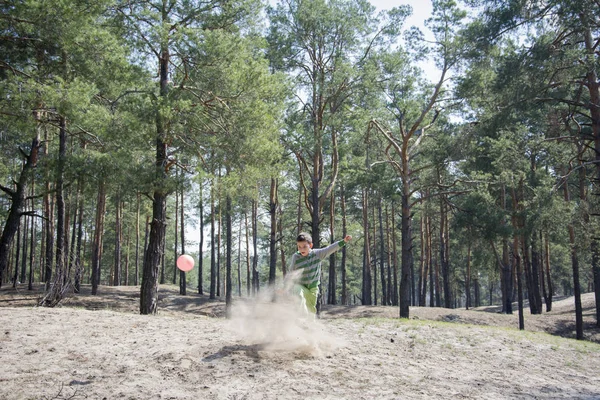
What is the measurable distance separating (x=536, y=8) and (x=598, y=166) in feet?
16.6

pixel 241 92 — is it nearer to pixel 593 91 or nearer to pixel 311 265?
pixel 311 265

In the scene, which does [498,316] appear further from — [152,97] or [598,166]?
[152,97]

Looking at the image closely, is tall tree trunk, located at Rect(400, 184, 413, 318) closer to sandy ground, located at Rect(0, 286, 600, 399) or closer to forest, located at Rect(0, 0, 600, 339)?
forest, located at Rect(0, 0, 600, 339)

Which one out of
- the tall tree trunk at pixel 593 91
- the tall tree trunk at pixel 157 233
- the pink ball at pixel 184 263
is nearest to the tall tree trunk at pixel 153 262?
the tall tree trunk at pixel 157 233

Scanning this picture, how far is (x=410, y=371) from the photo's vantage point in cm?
599

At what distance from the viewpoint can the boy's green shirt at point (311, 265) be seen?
6746mm

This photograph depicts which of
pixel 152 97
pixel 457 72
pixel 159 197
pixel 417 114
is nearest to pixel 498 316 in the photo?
pixel 417 114

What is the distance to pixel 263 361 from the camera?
5738 millimetres

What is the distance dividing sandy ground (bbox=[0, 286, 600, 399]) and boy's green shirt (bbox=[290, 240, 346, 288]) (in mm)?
586

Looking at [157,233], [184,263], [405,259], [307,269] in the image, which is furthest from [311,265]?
[405,259]

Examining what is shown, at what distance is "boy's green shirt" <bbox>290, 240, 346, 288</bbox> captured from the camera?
266 inches

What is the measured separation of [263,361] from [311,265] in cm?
166

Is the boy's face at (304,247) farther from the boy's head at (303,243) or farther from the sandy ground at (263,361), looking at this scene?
the sandy ground at (263,361)

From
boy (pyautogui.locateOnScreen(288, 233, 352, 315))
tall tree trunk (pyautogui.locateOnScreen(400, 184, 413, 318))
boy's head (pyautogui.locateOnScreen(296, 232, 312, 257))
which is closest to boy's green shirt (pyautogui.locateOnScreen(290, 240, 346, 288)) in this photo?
boy (pyautogui.locateOnScreen(288, 233, 352, 315))
